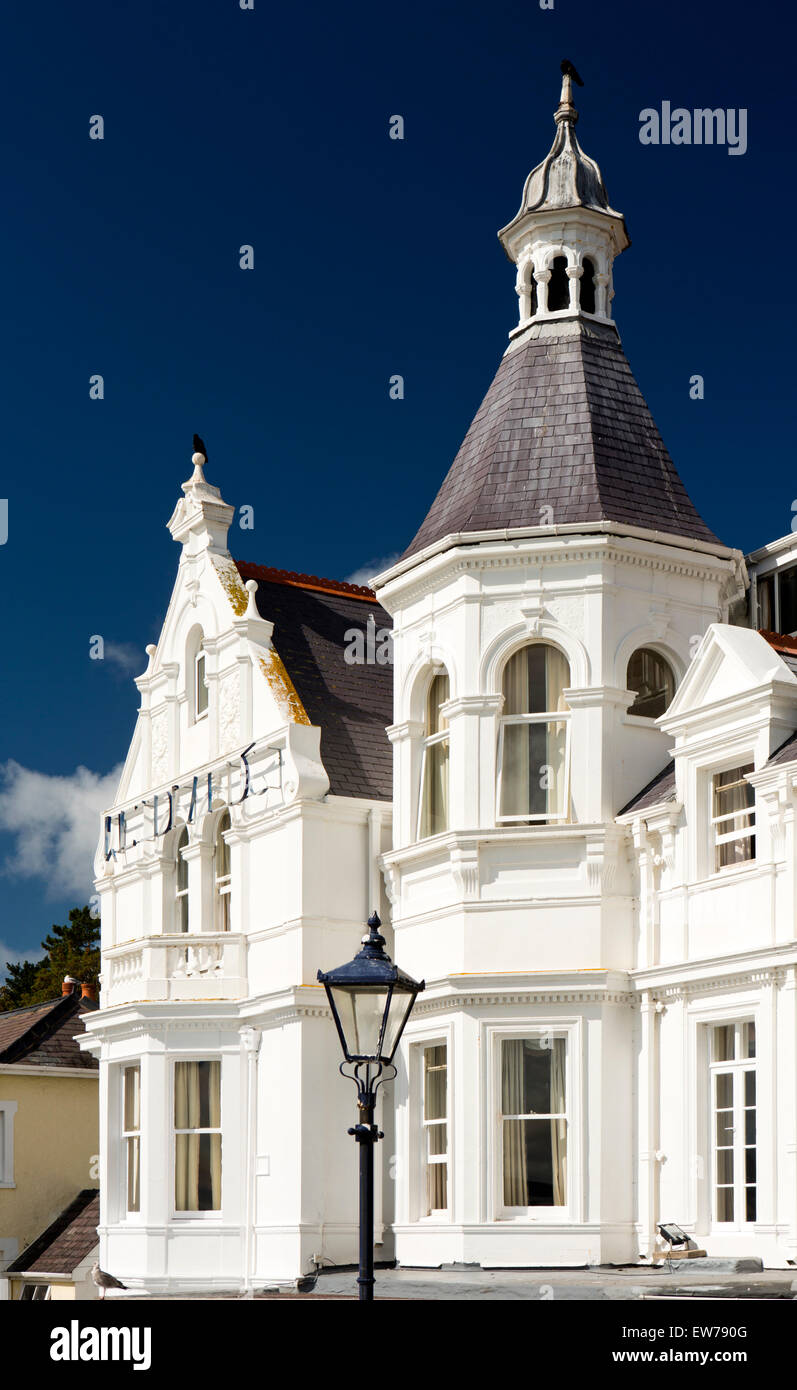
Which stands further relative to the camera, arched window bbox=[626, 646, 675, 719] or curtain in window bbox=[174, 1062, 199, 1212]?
curtain in window bbox=[174, 1062, 199, 1212]

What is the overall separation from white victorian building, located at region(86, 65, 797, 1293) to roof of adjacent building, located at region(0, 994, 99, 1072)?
6.68m

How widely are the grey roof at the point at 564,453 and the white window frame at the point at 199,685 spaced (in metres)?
5.04

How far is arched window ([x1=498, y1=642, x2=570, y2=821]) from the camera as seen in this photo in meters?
22.6

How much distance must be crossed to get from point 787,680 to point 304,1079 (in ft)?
27.5

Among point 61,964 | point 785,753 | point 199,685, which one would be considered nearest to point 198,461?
point 199,685

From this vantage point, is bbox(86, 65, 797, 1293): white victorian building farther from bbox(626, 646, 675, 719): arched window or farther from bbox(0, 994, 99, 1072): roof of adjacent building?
bbox(0, 994, 99, 1072): roof of adjacent building

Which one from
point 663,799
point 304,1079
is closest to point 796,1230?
point 663,799

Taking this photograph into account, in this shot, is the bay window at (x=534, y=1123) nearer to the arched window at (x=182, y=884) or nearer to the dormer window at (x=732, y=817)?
the dormer window at (x=732, y=817)

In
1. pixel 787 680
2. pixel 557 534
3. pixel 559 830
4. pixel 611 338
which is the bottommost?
pixel 559 830

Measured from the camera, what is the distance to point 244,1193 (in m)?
24.8

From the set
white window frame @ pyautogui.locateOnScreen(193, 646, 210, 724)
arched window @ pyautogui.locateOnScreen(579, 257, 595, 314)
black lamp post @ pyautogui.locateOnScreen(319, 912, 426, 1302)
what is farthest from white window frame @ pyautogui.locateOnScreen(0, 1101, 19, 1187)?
black lamp post @ pyautogui.locateOnScreen(319, 912, 426, 1302)

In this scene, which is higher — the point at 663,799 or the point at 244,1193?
the point at 663,799

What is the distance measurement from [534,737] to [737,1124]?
214 inches
